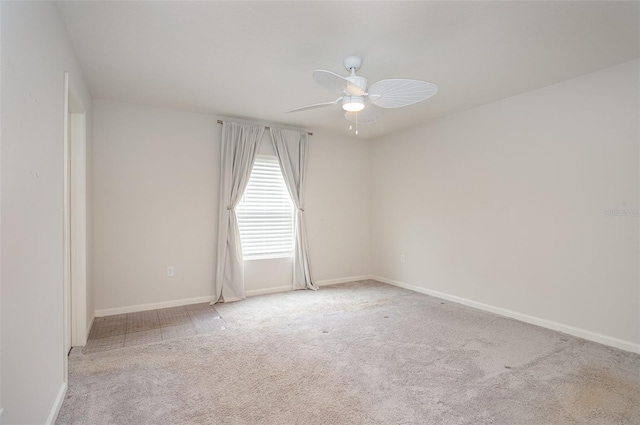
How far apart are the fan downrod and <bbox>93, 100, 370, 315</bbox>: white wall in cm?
227

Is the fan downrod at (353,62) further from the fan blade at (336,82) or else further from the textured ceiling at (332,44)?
the fan blade at (336,82)

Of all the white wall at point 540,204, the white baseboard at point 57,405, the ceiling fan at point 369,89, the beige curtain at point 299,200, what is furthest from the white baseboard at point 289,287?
the ceiling fan at point 369,89

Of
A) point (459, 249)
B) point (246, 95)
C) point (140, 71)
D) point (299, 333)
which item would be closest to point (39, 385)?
point (299, 333)

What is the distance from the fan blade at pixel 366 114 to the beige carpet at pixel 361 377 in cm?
208

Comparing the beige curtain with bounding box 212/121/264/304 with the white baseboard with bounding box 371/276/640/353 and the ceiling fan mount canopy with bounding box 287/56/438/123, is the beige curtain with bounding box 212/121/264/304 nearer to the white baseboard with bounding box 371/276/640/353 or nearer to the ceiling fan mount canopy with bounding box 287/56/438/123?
the ceiling fan mount canopy with bounding box 287/56/438/123

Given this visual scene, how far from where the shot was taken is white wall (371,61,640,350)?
2.87 m

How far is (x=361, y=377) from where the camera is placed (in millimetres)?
2326

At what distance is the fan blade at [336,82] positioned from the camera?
2246 mm

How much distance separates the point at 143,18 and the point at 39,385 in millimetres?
2275

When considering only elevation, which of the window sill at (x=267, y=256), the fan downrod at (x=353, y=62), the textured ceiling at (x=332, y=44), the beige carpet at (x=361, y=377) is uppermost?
the textured ceiling at (x=332, y=44)

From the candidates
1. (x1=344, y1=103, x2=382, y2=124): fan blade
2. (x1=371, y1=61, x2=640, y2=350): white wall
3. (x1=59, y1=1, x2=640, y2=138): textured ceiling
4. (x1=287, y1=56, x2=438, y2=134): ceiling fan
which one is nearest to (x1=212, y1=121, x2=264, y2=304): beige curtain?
(x1=59, y1=1, x2=640, y2=138): textured ceiling

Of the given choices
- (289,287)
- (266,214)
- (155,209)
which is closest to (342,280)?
(289,287)

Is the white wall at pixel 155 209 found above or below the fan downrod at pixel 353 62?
below

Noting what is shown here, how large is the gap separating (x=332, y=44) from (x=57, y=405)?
9.83 ft
